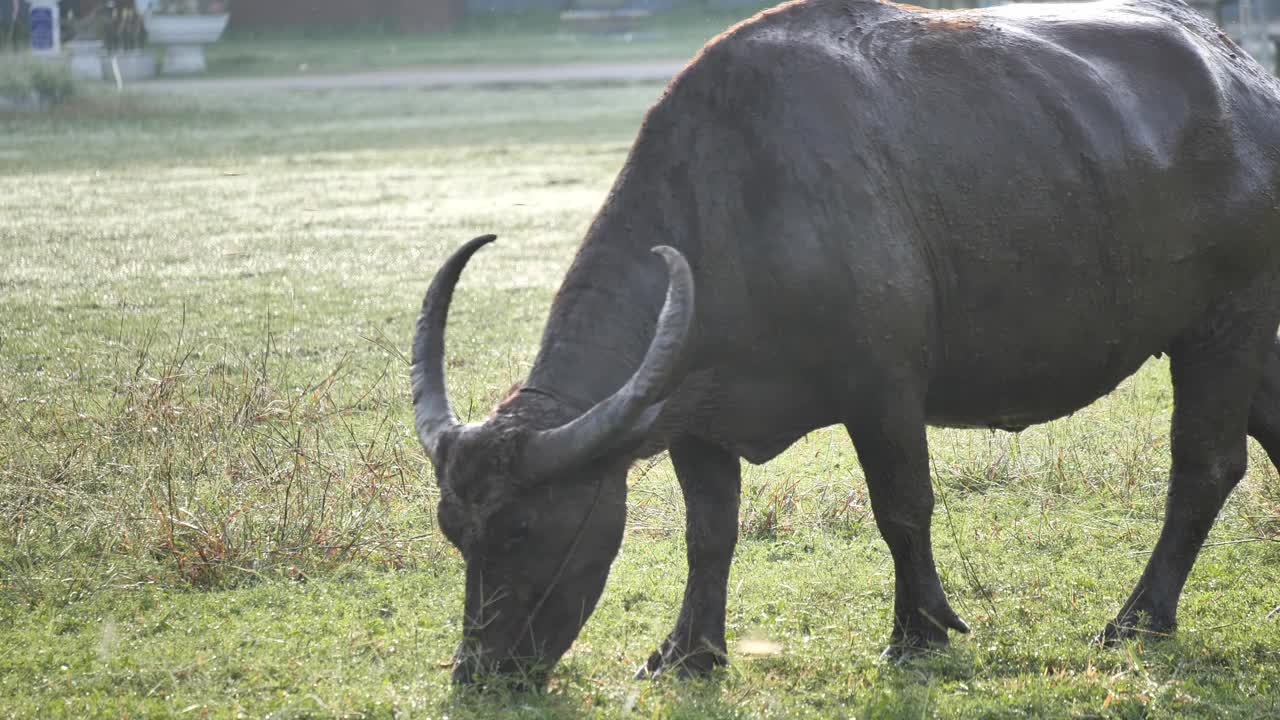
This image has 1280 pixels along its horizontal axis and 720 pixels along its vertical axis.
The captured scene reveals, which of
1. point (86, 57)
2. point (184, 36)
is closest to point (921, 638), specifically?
point (86, 57)

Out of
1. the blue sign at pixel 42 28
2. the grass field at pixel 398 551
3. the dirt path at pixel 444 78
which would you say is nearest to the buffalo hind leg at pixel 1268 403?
the grass field at pixel 398 551

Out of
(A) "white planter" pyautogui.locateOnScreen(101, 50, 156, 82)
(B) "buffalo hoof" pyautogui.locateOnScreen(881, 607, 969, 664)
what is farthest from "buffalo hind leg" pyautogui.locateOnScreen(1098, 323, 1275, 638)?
(A) "white planter" pyautogui.locateOnScreen(101, 50, 156, 82)

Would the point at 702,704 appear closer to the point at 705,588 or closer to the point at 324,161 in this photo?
the point at 705,588

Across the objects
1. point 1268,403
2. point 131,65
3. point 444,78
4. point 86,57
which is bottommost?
point 444,78

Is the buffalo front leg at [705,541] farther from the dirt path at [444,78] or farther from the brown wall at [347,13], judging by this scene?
the brown wall at [347,13]

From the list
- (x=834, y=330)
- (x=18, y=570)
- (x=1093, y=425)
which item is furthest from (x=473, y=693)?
(x=1093, y=425)

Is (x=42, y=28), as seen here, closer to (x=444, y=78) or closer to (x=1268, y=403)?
(x=444, y=78)

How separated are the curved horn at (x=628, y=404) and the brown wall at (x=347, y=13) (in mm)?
42929

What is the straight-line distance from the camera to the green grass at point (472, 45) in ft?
138

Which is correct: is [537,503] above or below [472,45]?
above

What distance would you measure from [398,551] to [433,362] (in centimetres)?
175

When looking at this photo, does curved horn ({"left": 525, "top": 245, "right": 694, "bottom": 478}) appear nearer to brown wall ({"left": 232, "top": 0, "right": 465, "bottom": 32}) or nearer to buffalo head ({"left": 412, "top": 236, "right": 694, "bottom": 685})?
Answer: buffalo head ({"left": 412, "top": 236, "right": 694, "bottom": 685})

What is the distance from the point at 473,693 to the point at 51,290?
8.40 m

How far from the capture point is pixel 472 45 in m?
46.4
